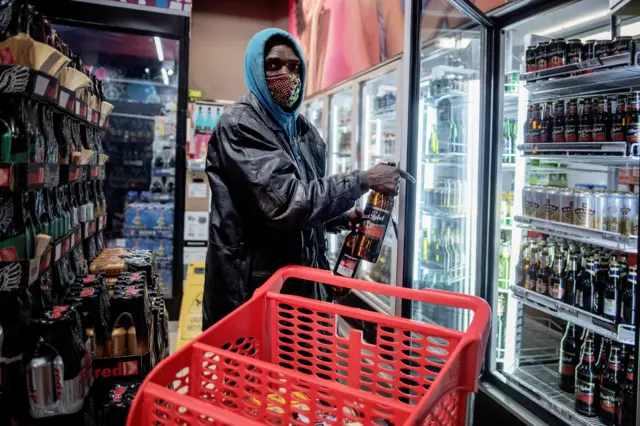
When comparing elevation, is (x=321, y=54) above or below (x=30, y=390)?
above

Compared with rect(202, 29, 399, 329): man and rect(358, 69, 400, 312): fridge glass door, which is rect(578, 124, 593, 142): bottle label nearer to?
rect(202, 29, 399, 329): man

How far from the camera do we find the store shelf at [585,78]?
7.17 feet

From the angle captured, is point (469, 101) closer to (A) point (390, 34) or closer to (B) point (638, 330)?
(A) point (390, 34)

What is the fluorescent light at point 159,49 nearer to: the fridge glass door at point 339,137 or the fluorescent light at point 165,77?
the fluorescent light at point 165,77

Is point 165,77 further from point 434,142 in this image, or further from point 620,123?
point 620,123

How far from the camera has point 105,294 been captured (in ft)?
5.96

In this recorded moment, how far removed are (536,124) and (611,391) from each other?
1418 mm

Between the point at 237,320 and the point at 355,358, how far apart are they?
321 mm

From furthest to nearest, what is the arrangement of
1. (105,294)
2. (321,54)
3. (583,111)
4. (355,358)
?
(321,54)
(583,111)
(105,294)
(355,358)

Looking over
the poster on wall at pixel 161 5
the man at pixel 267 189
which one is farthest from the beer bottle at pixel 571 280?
the poster on wall at pixel 161 5

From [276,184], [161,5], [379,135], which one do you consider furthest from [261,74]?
[161,5]

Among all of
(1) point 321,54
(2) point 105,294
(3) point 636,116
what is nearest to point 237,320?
(2) point 105,294

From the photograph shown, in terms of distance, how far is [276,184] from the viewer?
1661 mm

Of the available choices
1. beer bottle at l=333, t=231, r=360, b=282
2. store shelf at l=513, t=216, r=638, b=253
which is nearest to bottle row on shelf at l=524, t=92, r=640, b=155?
store shelf at l=513, t=216, r=638, b=253
